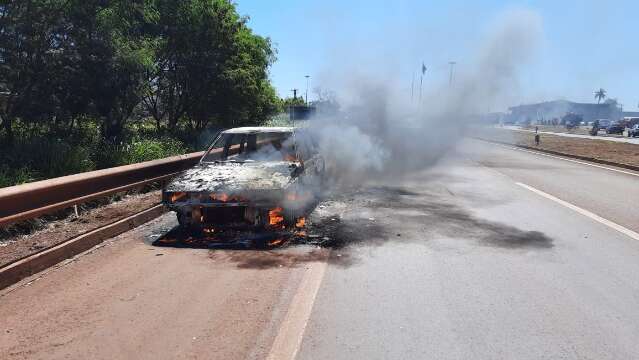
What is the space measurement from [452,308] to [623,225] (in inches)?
196

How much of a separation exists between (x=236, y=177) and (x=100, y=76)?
6019 millimetres

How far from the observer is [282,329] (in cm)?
362

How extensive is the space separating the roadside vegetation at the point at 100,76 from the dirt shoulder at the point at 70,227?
1206mm

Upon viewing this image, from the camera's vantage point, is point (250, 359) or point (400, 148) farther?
point (400, 148)

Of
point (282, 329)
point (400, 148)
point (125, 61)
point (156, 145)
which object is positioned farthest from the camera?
point (400, 148)

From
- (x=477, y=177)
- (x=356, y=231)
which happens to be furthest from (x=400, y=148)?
(x=356, y=231)

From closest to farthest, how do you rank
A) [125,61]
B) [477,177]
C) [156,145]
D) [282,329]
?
1. [282,329]
2. [125,61]
3. [156,145]
4. [477,177]

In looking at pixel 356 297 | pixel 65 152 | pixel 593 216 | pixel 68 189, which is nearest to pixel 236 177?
pixel 68 189

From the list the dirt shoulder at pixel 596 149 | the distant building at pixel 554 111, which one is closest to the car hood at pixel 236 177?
the dirt shoulder at pixel 596 149

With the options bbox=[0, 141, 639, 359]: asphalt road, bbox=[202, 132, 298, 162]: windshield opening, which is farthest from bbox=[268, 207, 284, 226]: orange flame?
bbox=[202, 132, 298, 162]: windshield opening

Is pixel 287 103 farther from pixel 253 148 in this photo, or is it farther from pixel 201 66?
pixel 253 148

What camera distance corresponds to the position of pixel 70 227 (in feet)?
21.2

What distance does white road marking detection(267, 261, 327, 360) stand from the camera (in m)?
3.27

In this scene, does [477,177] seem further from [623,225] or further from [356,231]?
[356,231]
